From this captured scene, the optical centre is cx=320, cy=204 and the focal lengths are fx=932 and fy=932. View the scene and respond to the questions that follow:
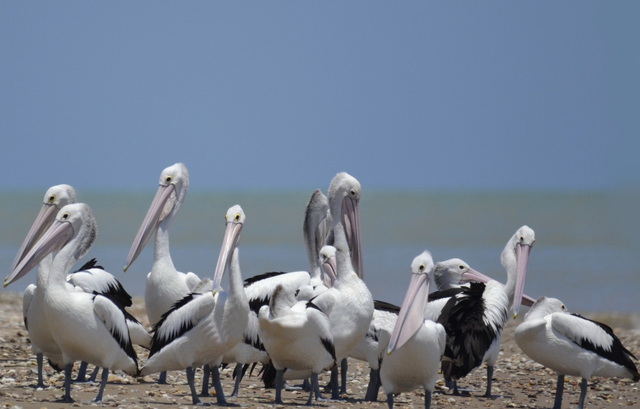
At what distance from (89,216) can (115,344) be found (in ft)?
3.71

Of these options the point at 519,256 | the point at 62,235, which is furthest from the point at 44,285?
the point at 519,256

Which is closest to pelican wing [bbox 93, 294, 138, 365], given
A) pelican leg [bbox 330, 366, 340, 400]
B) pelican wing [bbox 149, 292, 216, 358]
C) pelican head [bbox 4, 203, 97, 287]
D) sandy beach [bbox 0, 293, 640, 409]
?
pelican wing [bbox 149, 292, 216, 358]

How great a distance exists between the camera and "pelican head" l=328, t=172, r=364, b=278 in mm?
8250

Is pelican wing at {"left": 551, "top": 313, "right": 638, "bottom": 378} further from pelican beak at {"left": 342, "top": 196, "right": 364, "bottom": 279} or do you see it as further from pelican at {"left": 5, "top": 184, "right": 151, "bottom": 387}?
pelican at {"left": 5, "top": 184, "right": 151, "bottom": 387}

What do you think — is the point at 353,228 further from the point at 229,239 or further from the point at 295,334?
the point at 295,334

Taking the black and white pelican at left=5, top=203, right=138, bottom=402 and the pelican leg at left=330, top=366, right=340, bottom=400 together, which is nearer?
the black and white pelican at left=5, top=203, right=138, bottom=402

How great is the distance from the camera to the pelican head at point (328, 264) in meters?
8.13

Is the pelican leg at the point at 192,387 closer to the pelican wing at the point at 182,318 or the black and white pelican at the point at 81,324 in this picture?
the pelican wing at the point at 182,318

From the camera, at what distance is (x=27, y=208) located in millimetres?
41438

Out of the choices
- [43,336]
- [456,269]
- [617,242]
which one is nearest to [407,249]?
[617,242]

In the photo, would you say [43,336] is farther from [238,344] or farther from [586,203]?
[586,203]

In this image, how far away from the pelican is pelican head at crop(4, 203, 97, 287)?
0.36ft

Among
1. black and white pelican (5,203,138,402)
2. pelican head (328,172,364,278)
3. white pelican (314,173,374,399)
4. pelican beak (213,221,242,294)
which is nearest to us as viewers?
black and white pelican (5,203,138,402)

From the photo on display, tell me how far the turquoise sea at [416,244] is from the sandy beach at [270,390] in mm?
5545
